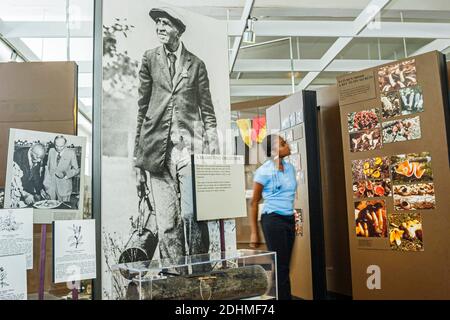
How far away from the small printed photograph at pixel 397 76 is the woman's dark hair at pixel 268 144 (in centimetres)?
100

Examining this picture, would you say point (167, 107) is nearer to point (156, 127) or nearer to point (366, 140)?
point (156, 127)

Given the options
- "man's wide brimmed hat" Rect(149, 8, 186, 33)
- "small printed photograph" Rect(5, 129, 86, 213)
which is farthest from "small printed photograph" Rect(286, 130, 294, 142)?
"small printed photograph" Rect(5, 129, 86, 213)

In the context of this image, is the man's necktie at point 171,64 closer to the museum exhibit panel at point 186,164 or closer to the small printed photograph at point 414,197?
the museum exhibit panel at point 186,164

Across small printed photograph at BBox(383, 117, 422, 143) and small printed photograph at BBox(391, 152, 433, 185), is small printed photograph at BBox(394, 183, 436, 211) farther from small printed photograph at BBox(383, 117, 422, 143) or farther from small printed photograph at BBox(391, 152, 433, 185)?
small printed photograph at BBox(383, 117, 422, 143)

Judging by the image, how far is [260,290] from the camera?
1.90 meters

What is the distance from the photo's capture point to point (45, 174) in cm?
179

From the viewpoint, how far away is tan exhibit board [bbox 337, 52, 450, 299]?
282 centimetres

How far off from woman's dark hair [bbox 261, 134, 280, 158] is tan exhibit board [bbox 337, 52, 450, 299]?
0.63m

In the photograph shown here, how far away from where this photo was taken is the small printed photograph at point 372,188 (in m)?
3.10

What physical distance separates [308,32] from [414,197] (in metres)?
2.49

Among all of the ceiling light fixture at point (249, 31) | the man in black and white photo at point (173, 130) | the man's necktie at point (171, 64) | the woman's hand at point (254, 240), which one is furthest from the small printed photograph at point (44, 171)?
the ceiling light fixture at point (249, 31)

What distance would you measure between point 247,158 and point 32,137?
1.48 meters
